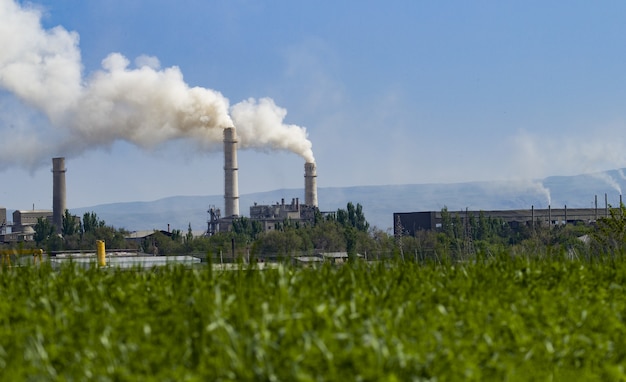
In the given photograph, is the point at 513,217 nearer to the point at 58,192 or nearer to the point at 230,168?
the point at 230,168

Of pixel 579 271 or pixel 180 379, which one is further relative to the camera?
pixel 579 271

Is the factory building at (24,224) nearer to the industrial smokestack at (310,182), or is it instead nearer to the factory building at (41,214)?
the factory building at (41,214)

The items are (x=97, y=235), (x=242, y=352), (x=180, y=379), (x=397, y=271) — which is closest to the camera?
(x=180, y=379)

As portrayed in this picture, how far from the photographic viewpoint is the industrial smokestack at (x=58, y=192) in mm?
151250

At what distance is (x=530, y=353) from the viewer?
587cm

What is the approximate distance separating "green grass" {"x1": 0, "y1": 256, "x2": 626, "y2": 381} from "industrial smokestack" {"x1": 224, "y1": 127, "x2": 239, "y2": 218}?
137 metres

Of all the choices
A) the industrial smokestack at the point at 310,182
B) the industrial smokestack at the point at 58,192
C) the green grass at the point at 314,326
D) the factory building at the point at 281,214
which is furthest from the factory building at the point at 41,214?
the green grass at the point at 314,326

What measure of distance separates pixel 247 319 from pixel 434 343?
1251 mm

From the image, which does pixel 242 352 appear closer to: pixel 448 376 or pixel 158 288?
pixel 448 376

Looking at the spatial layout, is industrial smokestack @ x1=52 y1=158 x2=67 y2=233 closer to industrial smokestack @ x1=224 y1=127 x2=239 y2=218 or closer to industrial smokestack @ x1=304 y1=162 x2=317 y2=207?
industrial smokestack @ x1=224 y1=127 x2=239 y2=218

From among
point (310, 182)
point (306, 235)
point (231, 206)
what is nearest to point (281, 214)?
point (310, 182)

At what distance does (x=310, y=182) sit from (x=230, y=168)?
59.5 ft

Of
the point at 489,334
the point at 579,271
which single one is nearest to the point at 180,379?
the point at 489,334

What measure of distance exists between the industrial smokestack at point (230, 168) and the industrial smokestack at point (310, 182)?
13203 millimetres
